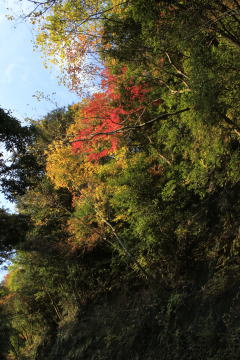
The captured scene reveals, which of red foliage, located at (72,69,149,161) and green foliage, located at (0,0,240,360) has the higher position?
red foliage, located at (72,69,149,161)

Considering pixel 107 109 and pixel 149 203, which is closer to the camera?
pixel 149 203

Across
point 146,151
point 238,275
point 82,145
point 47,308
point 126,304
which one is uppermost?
point 82,145

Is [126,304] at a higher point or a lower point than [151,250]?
lower

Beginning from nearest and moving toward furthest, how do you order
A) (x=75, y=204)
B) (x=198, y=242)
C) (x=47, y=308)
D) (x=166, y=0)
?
(x=166, y=0) → (x=198, y=242) → (x=75, y=204) → (x=47, y=308)

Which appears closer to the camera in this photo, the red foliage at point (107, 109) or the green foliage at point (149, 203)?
the green foliage at point (149, 203)

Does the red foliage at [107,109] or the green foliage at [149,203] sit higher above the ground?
the red foliage at [107,109]

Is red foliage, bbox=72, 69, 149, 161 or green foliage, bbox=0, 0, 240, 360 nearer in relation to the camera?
green foliage, bbox=0, 0, 240, 360

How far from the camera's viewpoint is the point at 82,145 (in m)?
10.8

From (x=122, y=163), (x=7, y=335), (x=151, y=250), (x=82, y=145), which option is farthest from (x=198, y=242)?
(x=7, y=335)

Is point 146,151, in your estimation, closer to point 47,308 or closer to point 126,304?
point 126,304

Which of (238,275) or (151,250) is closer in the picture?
(238,275)

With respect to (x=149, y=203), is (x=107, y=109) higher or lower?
higher

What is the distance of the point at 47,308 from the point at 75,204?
25.5ft

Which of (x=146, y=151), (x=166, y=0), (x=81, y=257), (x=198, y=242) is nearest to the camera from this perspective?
(x=166, y=0)
